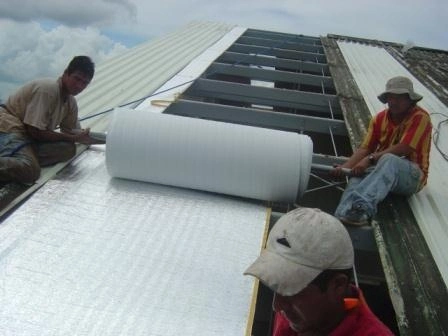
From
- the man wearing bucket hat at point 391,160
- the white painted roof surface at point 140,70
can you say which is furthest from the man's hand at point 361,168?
the white painted roof surface at point 140,70

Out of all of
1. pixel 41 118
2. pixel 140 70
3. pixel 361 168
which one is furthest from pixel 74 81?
pixel 140 70

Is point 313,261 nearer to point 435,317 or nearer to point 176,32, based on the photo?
point 435,317

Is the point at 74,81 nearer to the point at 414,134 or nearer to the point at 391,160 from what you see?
the point at 391,160

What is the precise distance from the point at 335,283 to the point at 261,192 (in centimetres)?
170

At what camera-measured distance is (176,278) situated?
2.29 meters

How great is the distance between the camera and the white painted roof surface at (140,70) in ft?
16.1

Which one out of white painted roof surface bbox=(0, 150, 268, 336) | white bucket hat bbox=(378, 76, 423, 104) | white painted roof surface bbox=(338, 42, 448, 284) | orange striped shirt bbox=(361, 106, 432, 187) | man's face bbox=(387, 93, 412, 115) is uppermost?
white bucket hat bbox=(378, 76, 423, 104)

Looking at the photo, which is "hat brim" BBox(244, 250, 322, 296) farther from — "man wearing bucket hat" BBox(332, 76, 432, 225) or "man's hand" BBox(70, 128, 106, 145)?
"man's hand" BBox(70, 128, 106, 145)

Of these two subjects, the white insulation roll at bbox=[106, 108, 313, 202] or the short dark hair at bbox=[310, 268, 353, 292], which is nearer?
the short dark hair at bbox=[310, 268, 353, 292]

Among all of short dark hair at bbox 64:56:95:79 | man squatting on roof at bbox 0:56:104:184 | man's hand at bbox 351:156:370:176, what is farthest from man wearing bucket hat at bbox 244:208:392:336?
short dark hair at bbox 64:56:95:79

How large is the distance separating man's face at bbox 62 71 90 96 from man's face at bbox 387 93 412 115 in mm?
2293

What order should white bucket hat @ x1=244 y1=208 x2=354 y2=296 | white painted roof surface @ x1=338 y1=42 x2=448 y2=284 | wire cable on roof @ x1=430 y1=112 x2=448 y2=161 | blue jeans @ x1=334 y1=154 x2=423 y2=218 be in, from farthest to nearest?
1. wire cable on roof @ x1=430 y1=112 x2=448 y2=161
2. blue jeans @ x1=334 y1=154 x2=423 y2=218
3. white painted roof surface @ x1=338 y1=42 x2=448 y2=284
4. white bucket hat @ x1=244 y1=208 x2=354 y2=296

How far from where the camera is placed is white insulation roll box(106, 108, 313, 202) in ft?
9.86

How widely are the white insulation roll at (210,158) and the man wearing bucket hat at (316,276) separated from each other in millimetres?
1566
